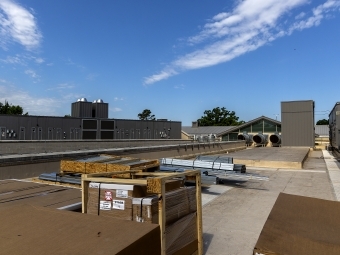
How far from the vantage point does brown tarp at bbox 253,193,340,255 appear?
6.63ft

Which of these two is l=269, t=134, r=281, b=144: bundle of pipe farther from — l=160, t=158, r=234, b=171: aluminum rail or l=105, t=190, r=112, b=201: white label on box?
l=105, t=190, r=112, b=201: white label on box

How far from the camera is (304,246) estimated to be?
207 cm

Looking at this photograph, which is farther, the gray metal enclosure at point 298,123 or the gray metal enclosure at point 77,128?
the gray metal enclosure at point 298,123

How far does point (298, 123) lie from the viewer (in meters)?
37.0

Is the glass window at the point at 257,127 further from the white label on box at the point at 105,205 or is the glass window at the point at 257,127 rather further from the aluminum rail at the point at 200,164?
the white label on box at the point at 105,205

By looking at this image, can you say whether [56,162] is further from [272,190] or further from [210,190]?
[272,190]

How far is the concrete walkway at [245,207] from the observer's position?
199 inches

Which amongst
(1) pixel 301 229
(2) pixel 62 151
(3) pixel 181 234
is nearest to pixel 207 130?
(2) pixel 62 151

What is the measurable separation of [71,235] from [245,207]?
20.7 ft

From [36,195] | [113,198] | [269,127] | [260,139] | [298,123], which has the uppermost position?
[298,123]

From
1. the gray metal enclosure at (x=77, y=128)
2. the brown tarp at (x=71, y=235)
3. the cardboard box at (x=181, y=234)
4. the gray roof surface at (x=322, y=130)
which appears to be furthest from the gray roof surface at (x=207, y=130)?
the brown tarp at (x=71, y=235)

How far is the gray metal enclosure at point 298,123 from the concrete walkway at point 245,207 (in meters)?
25.2

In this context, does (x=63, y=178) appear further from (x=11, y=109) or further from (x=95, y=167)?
(x=11, y=109)

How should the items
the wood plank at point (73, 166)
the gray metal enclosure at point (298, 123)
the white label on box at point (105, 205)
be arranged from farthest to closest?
the gray metal enclosure at point (298, 123) < the wood plank at point (73, 166) < the white label on box at point (105, 205)
